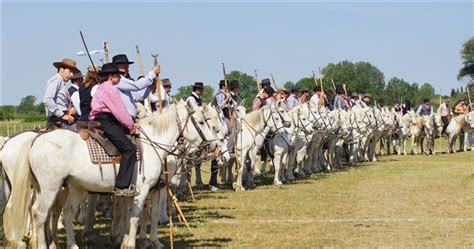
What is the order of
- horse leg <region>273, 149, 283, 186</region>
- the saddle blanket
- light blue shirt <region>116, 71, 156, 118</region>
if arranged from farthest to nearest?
1. horse leg <region>273, 149, 283, 186</region>
2. light blue shirt <region>116, 71, 156, 118</region>
3. the saddle blanket

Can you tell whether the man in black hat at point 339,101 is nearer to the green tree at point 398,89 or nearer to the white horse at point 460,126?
A: the white horse at point 460,126

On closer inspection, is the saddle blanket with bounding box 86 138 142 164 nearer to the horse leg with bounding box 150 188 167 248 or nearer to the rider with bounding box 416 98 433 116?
the horse leg with bounding box 150 188 167 248

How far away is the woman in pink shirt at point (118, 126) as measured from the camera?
10.2 meters

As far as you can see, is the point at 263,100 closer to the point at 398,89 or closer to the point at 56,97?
the point at 56,97

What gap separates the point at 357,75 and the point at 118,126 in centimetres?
12931

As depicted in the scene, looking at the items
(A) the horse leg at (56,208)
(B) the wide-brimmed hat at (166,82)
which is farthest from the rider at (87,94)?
(B) the wide-brimmed hat at (166,82)

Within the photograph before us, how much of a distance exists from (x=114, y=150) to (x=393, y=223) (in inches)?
236

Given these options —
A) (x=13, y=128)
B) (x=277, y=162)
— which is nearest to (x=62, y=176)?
(x=277, y=162)

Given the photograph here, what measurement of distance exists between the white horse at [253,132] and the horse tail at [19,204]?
410 inches

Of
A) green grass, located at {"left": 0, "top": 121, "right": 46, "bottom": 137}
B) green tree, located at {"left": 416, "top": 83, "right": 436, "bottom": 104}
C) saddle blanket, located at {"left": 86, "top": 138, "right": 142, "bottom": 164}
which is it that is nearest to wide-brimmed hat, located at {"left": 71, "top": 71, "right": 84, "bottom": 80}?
saddle blanket, located at {"left": 86, "top": 138, "right": 142, "bottom": 164}

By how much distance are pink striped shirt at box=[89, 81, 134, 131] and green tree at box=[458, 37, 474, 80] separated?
95553 millimetres

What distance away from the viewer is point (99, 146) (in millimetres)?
10289

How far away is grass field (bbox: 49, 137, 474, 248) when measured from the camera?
39.7 ft

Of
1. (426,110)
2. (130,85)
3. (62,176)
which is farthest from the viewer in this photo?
(426,110)
